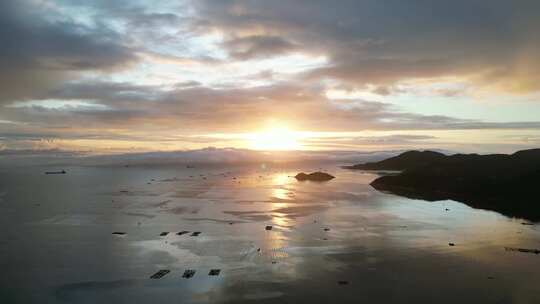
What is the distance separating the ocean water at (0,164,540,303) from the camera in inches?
1391

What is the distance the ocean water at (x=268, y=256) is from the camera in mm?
35344

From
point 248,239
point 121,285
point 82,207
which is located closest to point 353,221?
point 248,239

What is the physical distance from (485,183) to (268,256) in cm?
9808

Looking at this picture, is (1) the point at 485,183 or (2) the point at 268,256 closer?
(2) the point at 268,256

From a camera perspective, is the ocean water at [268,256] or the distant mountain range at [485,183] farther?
the distant mountain range at [485,183]

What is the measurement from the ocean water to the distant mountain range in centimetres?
2065

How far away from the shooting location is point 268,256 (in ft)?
157

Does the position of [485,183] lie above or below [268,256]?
above

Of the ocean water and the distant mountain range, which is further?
the distant mountain range

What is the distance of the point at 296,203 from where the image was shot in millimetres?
104250

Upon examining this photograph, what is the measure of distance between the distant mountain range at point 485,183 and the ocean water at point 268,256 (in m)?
20.7

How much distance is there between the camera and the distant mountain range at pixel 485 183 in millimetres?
102387

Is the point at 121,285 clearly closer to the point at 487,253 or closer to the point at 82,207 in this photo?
the point at 487,253

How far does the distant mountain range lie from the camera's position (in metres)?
102
